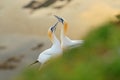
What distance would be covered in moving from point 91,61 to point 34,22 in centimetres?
795

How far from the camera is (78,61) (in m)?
3.64

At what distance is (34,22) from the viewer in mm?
11469

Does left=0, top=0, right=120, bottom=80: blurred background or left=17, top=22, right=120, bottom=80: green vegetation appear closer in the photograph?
left=17, top=22, right=120, bottom=80: green vegetation

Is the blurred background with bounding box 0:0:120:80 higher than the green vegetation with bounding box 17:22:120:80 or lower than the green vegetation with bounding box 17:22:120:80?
higher

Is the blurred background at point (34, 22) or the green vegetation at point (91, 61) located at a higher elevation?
the blurred background at point (34, 22)

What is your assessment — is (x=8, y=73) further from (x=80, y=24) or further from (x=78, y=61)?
(x=78, y=61)

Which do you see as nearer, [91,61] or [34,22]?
[91,61]

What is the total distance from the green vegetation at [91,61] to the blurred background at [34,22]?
5998mm

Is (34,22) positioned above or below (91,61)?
above

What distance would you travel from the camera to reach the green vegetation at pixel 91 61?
3500 millimetres

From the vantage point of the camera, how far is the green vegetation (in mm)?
3500

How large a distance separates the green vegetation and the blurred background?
5998 mm

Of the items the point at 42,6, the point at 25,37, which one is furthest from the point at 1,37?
the point at 42,6

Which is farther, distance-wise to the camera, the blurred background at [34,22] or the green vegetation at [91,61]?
the blurred background at [34,22]
